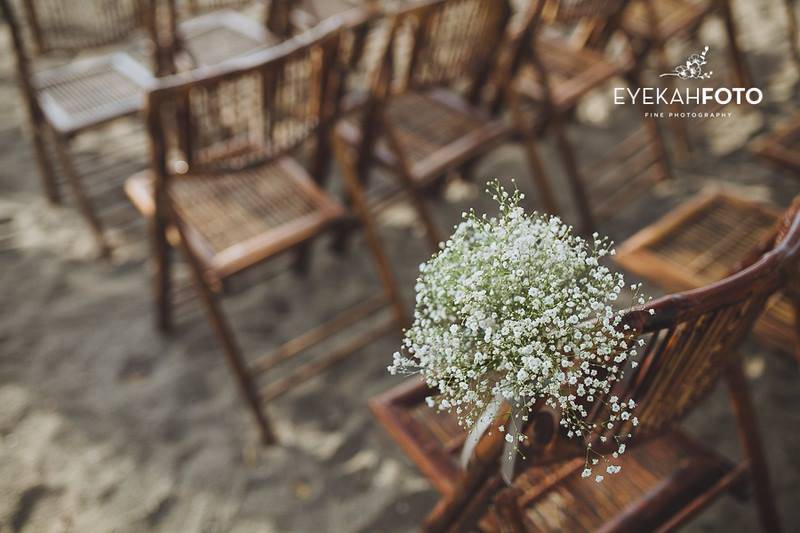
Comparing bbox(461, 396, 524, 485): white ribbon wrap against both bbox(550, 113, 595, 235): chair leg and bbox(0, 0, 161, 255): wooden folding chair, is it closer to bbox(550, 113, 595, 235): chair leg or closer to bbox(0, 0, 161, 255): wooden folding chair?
bbox(550, 113, 595, 235): chair leg

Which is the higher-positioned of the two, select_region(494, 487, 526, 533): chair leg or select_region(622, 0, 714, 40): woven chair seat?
select_region(622, 0, 714, 40): woven chair seat

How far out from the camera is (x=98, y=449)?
231 centimetres

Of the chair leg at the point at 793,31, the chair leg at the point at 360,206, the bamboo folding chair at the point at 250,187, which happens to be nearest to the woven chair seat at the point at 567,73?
the chair leg at the point at 360,206

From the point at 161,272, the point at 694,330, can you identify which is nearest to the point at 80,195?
the point at 161,272

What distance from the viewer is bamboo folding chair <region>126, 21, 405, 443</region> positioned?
6.43 feet

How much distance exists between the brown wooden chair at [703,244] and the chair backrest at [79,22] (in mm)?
2197

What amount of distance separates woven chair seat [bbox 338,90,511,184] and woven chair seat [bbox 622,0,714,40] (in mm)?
986

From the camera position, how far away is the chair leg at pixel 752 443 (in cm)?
177

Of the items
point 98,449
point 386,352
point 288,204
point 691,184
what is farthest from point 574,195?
point 98,449

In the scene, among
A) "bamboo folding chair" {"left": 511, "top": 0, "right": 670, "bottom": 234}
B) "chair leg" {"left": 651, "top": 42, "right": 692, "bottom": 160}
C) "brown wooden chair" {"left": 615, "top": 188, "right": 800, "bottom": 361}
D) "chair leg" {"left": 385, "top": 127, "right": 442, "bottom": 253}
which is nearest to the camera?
"brown wooden chair" {"left": 615, "top": 188, "right": 800, "bottom": 361}

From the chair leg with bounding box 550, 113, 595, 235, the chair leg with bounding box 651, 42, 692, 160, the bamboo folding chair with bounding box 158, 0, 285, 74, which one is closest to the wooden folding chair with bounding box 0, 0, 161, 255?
the bamboo folding chair with bounding box 158, 0, 285, 74

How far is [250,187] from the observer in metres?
2.51

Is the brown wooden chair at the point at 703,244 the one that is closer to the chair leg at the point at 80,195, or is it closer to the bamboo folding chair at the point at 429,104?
the bamboo folding chair at the point at 429,104

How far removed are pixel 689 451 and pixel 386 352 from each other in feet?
3.97
